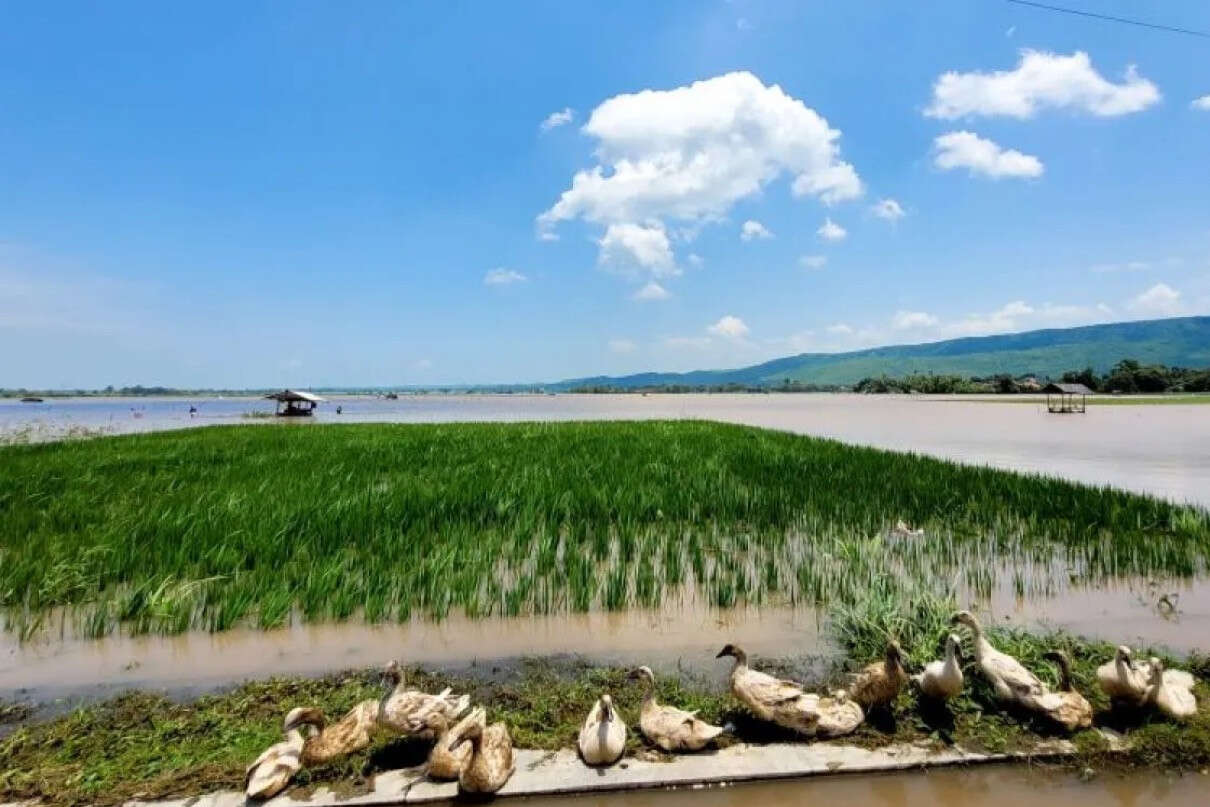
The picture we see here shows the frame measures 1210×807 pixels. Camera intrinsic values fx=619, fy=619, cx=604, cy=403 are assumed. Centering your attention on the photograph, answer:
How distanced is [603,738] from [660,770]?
0.33 m

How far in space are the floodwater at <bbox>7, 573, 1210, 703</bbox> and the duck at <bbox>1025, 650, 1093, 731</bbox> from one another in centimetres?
144

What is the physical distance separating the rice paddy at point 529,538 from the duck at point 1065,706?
A: 183 cm

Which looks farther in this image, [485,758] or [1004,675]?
[1004,675]

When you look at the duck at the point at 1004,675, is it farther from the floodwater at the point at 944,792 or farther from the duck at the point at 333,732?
the duck at the point at 333,732

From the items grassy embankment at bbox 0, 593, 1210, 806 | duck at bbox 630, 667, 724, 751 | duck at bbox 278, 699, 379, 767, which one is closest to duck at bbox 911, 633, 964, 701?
grassy embankment at bbox 0, 593, 1210, 806

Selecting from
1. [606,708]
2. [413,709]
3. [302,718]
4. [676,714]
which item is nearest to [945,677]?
[676,714]

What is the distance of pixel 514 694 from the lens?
416 cm

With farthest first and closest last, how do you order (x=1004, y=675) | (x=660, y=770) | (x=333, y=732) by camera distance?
(x=1004, y=675) < (x=333, y=732) < (x=660, y=770)

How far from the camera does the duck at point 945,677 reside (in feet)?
11.7

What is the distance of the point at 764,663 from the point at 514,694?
1893 mm

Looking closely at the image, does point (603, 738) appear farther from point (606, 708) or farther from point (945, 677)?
point (945, 677)

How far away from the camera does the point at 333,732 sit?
3.38 metres

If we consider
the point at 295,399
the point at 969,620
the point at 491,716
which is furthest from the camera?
the point at 295,399

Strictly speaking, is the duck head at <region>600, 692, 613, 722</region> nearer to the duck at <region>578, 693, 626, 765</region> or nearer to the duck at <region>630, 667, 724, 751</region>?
the duck at <region>578, 693, 626, 765</region>
